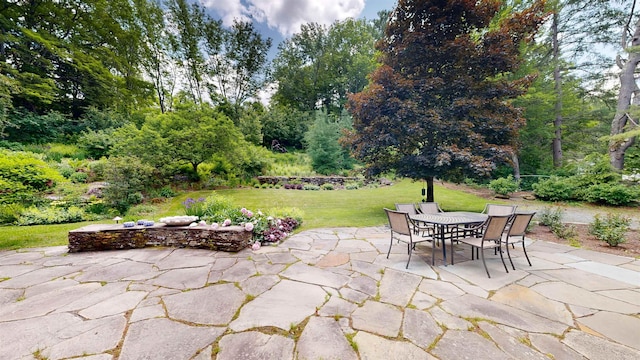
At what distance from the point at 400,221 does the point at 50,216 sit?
25.9ft

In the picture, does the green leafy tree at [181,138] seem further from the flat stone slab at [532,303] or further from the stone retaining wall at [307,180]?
the flat stone slab at [532,303]

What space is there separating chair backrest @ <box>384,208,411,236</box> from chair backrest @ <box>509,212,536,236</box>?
1.35 m

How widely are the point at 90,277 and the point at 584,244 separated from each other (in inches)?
297

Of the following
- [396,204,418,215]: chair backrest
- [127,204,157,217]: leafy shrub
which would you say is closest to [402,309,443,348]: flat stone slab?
[396,204,418,215]: chair backrest

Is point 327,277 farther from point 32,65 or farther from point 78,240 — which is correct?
point 32,65

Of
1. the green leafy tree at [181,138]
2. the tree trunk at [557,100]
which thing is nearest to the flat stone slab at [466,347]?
the green leafy tree at [181,138]

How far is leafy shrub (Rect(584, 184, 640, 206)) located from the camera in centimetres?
714

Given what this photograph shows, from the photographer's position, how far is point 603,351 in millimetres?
1597

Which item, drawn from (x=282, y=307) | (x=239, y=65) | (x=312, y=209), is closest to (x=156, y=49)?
(x=239, y=65)

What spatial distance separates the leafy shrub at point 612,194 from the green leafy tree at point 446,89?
444 cm

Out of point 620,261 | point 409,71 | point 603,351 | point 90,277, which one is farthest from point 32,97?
point 620,261

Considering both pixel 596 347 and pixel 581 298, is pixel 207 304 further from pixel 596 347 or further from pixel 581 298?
pixel 581 298

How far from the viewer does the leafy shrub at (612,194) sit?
7.14m

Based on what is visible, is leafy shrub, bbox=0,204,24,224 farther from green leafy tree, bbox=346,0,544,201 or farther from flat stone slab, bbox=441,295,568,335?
flat stone slab, bbox=441,295,568,335
